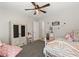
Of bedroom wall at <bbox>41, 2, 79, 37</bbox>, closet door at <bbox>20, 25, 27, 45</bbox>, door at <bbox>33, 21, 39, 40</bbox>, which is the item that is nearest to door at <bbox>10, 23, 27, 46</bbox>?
closet door at <bbox>20, 25, 27, 45</bbox>

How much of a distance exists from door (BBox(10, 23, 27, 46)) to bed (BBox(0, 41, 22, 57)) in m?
0.05

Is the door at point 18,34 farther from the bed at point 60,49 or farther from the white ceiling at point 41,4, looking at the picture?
the bed at point 60,49

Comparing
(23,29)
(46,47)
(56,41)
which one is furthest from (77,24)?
(23,29)

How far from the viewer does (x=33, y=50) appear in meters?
1.17

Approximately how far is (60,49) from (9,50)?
1.76 feet

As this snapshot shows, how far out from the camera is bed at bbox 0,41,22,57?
1.10 m

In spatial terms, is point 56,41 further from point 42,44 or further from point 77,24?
point 77,24

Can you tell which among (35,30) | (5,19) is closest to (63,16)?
(35,30)

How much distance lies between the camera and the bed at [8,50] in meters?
1.10

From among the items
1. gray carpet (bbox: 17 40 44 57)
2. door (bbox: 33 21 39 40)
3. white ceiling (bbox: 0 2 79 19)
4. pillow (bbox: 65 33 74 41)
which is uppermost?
white ceiling (bbox: 0 2 79 19)

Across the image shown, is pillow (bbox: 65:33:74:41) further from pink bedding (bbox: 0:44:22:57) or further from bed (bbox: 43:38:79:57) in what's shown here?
Answer: pink bedding (bbox: 0:44:22:57)

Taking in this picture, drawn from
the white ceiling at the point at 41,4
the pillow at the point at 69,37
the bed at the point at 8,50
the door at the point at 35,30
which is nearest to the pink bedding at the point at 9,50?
the bed at the point at 8,50

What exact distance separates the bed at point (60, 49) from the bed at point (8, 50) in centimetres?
29

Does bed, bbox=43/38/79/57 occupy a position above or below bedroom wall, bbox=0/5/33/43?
below
